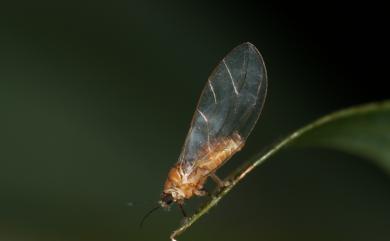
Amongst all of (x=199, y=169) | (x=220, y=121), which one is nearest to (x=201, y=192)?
(x=199, y=169)

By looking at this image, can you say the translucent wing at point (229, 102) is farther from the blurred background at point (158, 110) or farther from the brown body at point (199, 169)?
the blurred background at point (158, 110)

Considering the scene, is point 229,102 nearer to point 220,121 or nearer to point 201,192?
point 220,121

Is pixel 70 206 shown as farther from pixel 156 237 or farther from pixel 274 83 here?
pixel 274 83

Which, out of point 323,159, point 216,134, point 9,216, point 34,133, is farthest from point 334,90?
point 9,216

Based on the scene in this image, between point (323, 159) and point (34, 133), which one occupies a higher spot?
point (34, 133)

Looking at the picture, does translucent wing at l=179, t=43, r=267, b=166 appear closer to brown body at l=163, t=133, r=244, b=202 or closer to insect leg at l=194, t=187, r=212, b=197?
brown body at l=163, t=133, r=244, b=202

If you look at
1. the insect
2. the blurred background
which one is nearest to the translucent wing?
the insect

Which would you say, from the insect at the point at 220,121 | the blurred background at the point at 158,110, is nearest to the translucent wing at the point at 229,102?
the insect at the point at 220,121

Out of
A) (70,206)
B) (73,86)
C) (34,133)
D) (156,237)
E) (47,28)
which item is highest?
(47,28)
